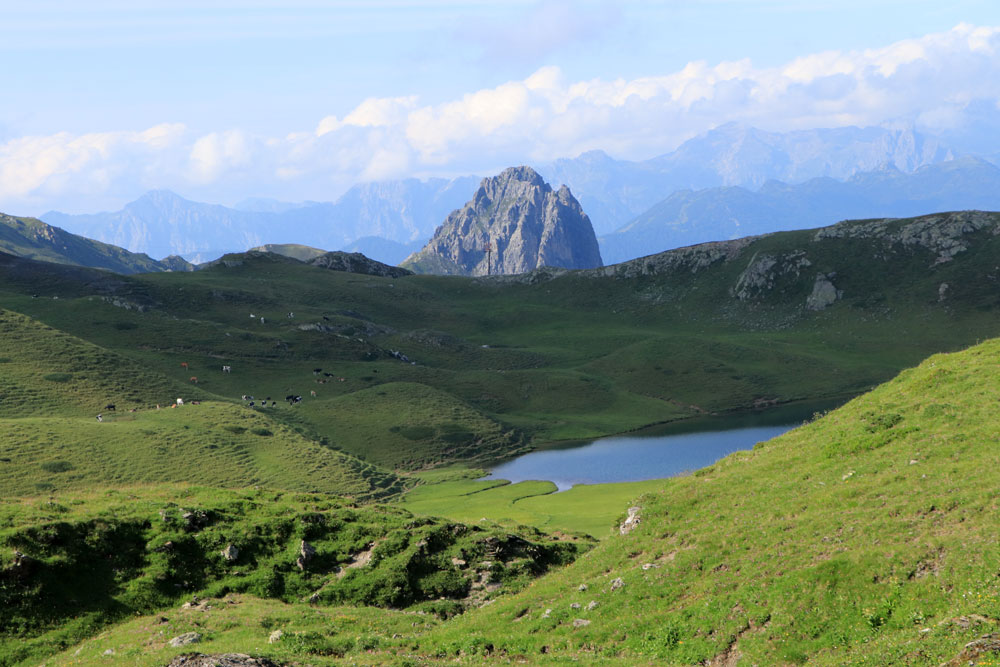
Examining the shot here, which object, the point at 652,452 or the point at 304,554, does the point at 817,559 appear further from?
the point at 652,452

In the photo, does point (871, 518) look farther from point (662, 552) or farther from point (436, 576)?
point (436, 576)

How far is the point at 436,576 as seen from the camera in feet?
124

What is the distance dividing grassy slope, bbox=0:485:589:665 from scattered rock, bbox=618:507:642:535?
539 centimetres

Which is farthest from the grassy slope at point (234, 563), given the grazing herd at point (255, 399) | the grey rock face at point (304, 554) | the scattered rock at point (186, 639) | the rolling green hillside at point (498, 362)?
the grazing herd at point (255, 399)

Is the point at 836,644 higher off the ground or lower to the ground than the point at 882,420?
lower

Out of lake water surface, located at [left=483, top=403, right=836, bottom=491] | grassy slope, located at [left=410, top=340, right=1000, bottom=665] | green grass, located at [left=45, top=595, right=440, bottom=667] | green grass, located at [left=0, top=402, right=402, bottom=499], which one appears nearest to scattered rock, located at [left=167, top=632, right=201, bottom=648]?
green grass, located at [left=45, top=595, right=440, bottom=667]

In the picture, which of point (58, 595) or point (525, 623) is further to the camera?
point (58, 595)

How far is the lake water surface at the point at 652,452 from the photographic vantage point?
Answer: 4013 inches

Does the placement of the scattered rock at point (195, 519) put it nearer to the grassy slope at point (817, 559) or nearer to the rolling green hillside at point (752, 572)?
the rolling green hillside at point (752, 572)

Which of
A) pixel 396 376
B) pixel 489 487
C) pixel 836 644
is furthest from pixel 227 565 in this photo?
pixel 396 376

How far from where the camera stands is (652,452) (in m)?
113

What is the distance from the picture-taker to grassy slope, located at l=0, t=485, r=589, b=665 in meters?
32.5

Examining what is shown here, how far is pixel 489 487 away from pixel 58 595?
6725 cm

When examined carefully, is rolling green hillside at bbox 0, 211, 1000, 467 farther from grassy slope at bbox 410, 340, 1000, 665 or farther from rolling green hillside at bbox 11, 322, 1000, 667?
grassy slope at bbox 410, 340, 1000, 665
